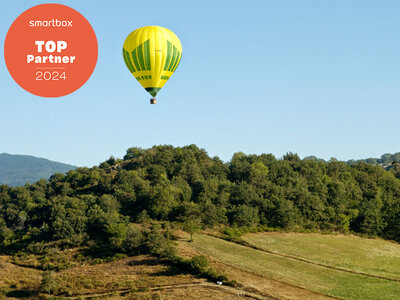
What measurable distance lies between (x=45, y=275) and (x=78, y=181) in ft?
244

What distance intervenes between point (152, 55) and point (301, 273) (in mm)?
38116

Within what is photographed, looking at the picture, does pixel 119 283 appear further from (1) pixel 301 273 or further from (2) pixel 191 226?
(1) pixel 301 273

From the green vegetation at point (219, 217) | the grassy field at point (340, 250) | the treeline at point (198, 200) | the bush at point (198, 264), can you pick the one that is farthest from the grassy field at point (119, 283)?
the grassy field at point (340, 250)

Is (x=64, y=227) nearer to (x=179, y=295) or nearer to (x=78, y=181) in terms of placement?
(x=179, y=295)

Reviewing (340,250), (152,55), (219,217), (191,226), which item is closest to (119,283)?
(191,226)

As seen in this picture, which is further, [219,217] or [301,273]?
[219,217]

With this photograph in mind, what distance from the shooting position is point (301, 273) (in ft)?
217

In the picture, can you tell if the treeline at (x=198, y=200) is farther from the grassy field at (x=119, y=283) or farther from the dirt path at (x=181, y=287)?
the dirt path at (x=181, y=287)

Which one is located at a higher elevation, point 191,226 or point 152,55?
point 152,55

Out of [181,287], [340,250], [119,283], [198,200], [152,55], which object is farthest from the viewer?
[198,200]

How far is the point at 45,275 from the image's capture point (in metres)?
65.1

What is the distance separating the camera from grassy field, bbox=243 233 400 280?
72250 mm

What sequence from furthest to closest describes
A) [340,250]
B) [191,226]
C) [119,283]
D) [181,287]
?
[191,226] < [340,250] < [119,283] < [181,287]

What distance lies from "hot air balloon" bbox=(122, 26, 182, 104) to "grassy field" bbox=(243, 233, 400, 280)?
111 feet
